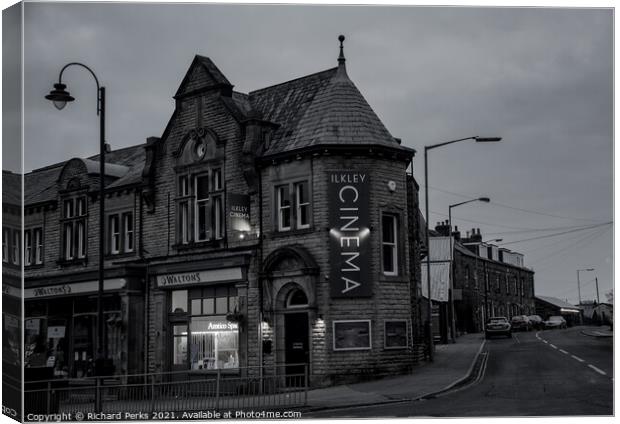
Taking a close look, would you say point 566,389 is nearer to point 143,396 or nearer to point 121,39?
point 143,396

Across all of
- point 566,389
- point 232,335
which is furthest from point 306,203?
point 566,389

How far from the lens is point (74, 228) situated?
3356 centimetres

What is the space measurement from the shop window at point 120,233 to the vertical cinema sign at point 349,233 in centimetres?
1021

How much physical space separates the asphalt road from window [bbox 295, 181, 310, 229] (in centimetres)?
737

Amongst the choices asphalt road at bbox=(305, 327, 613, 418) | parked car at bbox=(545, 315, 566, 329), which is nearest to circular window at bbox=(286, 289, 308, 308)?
asphalt road at bbox=(305, 327, 613, 418)

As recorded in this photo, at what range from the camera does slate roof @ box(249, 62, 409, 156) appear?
2638 centimetres

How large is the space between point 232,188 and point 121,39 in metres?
8.44

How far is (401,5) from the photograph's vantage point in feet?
63.1

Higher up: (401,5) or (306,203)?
(401,5)

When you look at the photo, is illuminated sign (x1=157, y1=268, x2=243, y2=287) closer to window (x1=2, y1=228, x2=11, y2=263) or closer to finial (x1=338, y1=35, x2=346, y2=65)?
finial (x1=338, y1=35, x2=346, y2=65)

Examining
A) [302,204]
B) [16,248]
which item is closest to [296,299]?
[302,204]

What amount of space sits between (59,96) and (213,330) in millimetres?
10621

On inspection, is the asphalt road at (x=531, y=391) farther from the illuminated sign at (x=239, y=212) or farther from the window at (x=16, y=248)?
the illuminated sign at (x=239, y=212)

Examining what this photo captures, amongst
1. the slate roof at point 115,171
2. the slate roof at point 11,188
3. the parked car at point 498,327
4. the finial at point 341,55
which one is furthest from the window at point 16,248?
the parked car at point 498,327
